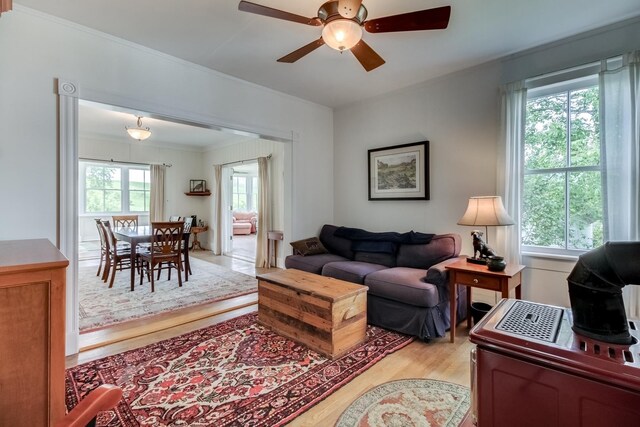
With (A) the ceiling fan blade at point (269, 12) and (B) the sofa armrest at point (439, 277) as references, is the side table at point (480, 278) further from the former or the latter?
(A) the ceiling fan blade at point (269, 12)

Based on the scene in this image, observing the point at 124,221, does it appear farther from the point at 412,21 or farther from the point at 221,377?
the point at 412,21

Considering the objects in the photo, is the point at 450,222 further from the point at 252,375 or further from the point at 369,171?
the point at 252,375

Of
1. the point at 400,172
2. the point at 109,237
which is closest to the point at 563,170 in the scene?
the point at 400,172

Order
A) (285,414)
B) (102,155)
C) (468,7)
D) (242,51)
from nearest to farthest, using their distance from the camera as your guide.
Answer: (285,414) → (468,7) → (242,51) → (102,155)

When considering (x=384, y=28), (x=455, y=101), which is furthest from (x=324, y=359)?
(x=455, y=101)

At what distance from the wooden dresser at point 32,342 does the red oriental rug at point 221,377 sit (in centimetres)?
66

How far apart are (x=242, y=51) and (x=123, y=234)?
10.5 feet

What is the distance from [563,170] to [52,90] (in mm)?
4522

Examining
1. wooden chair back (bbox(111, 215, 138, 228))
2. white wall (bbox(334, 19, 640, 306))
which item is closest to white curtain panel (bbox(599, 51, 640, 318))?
white wall (bbox(334, 19, 640, 306))

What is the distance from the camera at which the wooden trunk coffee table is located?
2.39 m

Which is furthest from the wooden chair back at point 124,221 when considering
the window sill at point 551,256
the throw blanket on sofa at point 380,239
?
the window sill at point 551,256

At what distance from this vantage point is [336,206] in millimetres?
4871

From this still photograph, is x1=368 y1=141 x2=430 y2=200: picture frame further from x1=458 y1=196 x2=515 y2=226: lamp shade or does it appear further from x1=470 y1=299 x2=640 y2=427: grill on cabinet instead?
x1=470 y1=299 x2=640 y2=427: grill on cabinet

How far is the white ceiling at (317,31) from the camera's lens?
2.30 m
